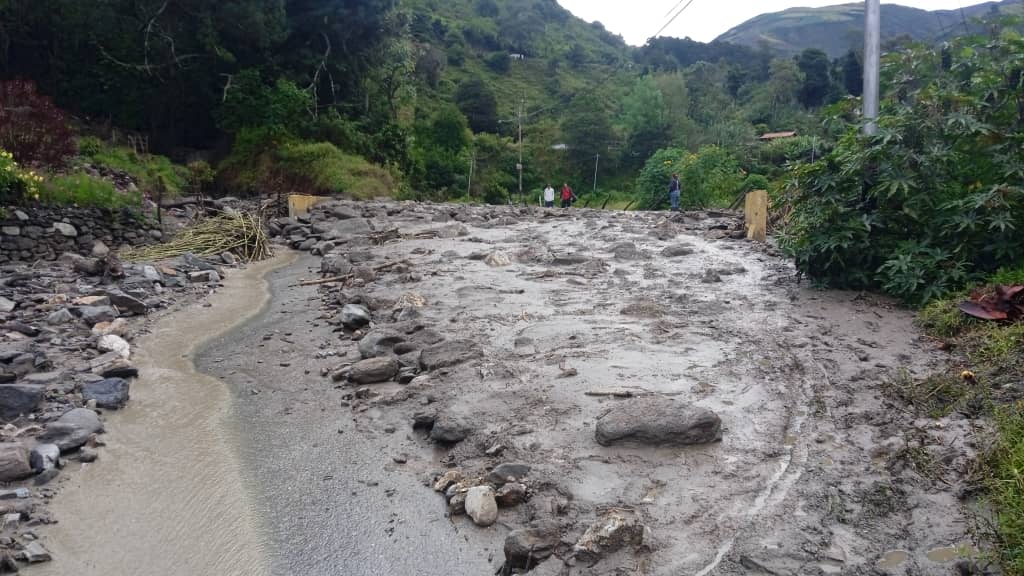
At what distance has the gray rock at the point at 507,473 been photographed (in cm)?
377

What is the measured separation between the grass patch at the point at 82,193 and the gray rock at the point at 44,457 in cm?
870

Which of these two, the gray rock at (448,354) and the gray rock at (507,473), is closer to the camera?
the gray rock at (507,473)

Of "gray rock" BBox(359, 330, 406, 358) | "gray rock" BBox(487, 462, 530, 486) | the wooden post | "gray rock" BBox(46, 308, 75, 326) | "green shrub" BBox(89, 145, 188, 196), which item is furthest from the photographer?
"green shrub" BBox(89, 145, 188, 196)

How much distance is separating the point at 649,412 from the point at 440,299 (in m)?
4.75

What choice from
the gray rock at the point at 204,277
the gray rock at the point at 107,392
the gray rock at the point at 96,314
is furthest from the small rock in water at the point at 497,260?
the gray rock at the point at 107,392

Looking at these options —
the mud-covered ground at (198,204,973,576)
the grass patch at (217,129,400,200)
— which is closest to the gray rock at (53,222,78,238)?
the mud-covered ground at (198,204,973,576)

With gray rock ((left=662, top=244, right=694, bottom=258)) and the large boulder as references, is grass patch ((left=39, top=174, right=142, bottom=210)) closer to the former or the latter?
gray rock ((left=662, top=244, right=694, bottom=258))

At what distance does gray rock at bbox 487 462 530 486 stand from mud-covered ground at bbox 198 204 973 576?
86 mm

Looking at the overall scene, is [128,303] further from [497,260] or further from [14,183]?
[497,260]

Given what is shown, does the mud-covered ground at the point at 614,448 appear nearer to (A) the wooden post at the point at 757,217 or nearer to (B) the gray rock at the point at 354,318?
(B) the gray rock at the point at 354,318

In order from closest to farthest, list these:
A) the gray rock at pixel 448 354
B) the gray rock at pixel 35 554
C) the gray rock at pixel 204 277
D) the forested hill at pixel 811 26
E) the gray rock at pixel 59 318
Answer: the gray rock at pixel 35 554
the gray rock at pixel 448 354
the gray rock at pixel 59 318
the gray rock at pixel 204 277
the forested hill at pixel 811 26

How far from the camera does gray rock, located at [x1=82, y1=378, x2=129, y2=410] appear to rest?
539 cm

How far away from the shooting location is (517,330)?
680cm

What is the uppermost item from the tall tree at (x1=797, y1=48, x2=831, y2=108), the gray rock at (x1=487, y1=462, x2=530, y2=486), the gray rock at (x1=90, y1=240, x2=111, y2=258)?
the tall tree at (x1=797, y1=48, x2=831, y2=108)
